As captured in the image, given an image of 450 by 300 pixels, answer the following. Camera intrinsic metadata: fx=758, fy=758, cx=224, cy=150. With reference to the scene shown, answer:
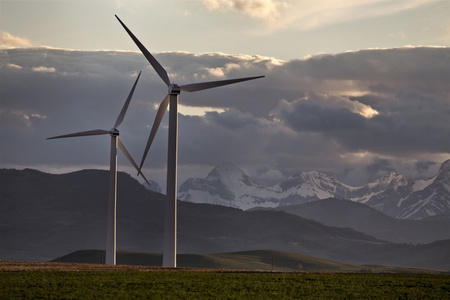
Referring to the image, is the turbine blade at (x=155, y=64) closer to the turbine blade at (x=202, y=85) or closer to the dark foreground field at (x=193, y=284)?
the turbine blade at (x=202, y=85)

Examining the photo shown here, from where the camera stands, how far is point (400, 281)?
96500 millimetres

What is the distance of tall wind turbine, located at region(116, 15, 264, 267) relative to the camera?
105 metres

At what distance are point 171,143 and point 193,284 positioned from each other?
26.5 meters

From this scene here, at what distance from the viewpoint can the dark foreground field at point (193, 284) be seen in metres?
77.4

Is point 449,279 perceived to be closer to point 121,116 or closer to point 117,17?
point 117,17

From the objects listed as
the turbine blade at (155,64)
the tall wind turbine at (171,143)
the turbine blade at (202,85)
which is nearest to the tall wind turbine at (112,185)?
the turbine blade at (155,64)

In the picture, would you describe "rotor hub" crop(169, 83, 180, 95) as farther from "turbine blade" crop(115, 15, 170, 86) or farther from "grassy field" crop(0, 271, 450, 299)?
"grassy field" crop(0, 271, 450, 299)

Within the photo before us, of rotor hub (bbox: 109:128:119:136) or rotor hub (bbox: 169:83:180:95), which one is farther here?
rotor hub (bbox: 109:128:119:136)

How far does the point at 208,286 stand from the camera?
84938mm

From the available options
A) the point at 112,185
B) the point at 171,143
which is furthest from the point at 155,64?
the point at 112,185

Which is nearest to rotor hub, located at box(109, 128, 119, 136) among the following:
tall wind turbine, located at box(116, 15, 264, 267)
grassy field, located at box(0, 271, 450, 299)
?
tall wind turbine, located at box(116, 15, 264, 267)

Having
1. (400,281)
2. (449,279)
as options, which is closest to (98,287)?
(400,281)

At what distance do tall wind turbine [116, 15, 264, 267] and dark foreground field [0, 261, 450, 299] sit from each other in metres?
3.95

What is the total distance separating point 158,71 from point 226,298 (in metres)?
48.3
